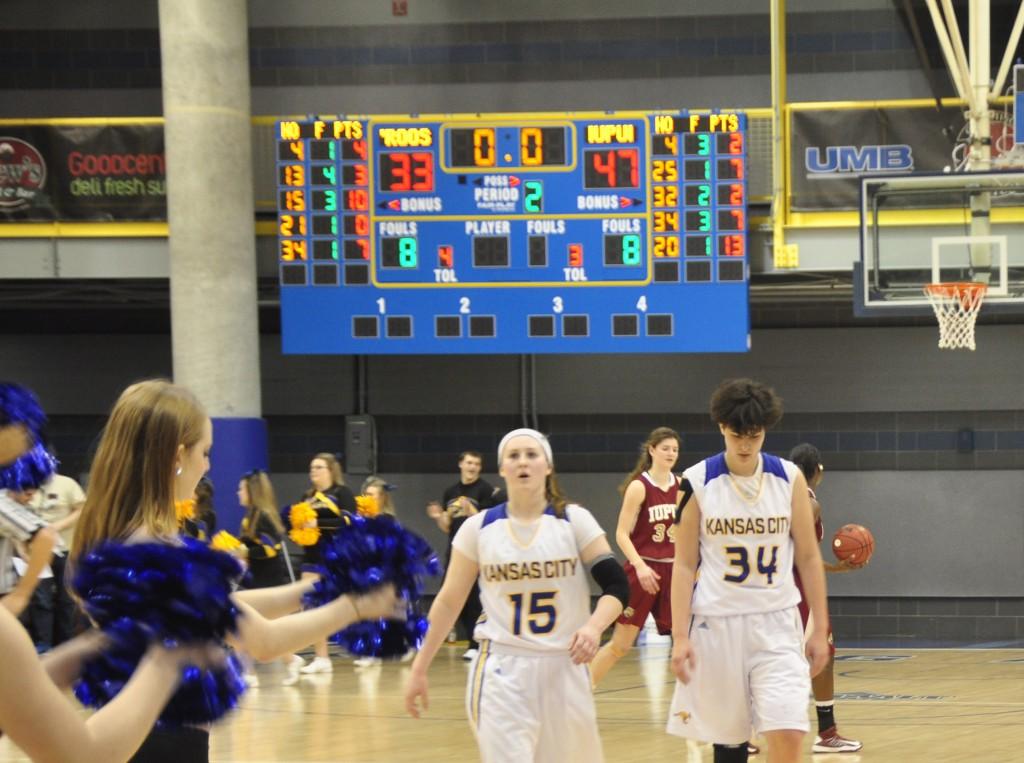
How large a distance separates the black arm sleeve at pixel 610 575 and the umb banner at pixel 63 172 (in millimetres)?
10322

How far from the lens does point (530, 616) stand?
16.8ft

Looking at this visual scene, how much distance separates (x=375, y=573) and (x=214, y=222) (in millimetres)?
12111

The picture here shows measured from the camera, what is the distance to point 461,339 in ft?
44.6

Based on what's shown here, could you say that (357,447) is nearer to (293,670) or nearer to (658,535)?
(293,670)

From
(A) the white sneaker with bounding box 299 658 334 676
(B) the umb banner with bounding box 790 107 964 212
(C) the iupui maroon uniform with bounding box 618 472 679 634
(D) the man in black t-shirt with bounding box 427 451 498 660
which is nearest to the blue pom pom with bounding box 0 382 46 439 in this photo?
(C) the iupui maroon uniform with bounding box 618 472 679 634

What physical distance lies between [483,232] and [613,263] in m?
1.21

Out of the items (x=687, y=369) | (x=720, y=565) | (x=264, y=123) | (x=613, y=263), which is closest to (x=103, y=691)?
(x=720, y=565)

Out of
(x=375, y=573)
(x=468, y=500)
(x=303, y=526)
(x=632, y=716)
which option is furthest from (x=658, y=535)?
(x=375, y=573)

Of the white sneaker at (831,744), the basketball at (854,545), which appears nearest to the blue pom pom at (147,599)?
the basketball at (854,545)

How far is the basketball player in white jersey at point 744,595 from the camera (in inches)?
212

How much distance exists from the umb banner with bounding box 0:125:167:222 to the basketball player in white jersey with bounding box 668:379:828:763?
32.9 feet

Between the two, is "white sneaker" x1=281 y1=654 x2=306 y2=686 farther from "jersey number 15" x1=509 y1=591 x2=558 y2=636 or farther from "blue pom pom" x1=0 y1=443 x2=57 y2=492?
"blue pom pom" x1=0 y1=443 x2=57 y2=492

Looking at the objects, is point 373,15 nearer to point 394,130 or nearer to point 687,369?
point 394,130

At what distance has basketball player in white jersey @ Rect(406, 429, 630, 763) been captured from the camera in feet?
16.4
